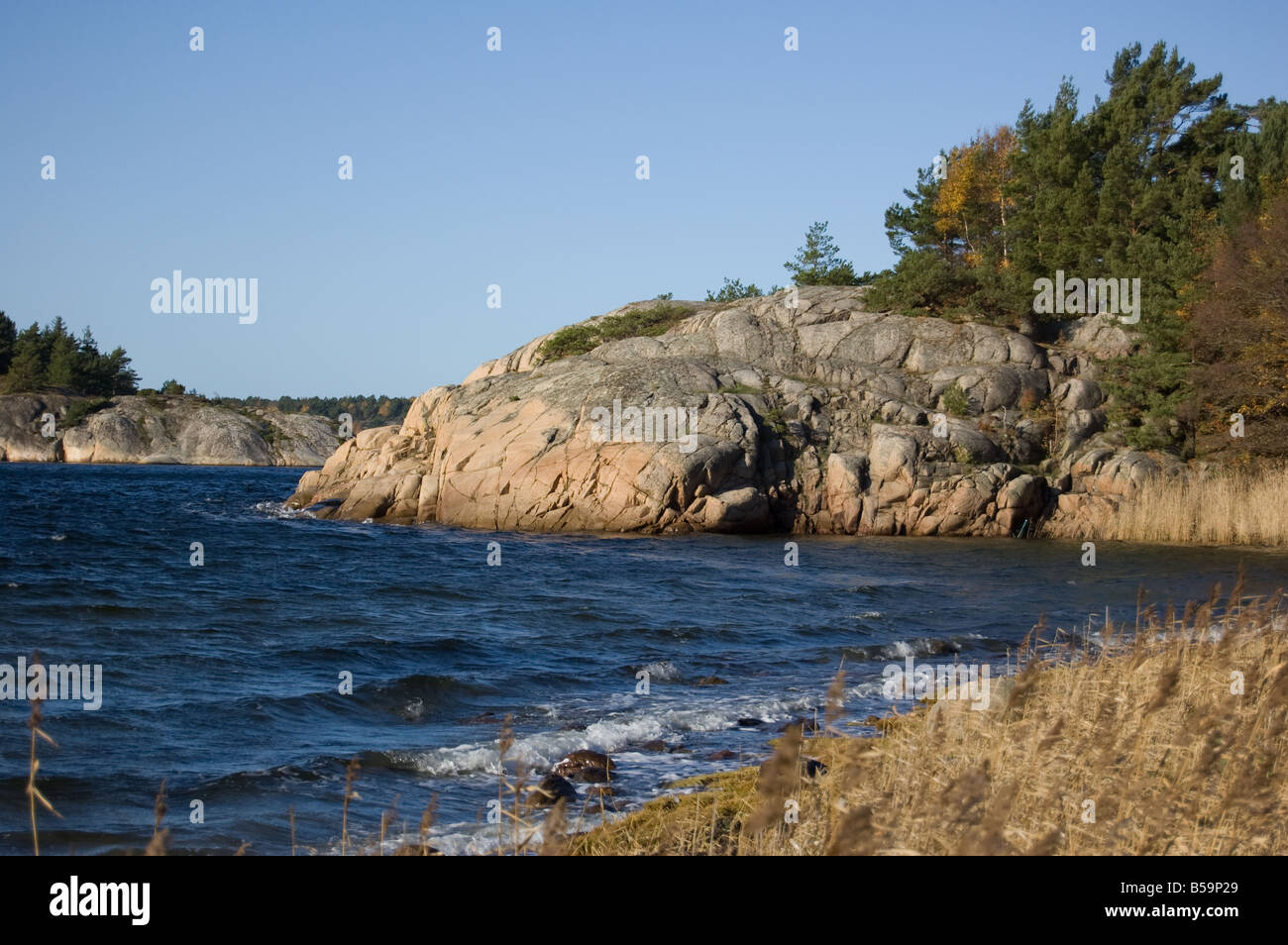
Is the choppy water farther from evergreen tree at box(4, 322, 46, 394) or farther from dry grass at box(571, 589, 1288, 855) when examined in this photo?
evergreen tree at box(4, 322, 46, 394)

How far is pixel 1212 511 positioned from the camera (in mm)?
29703

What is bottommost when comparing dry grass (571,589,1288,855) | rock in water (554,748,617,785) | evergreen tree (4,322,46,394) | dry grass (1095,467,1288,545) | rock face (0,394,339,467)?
rock in water (554,748,617,785)

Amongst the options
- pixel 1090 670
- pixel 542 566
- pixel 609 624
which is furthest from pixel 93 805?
pixel 542 566

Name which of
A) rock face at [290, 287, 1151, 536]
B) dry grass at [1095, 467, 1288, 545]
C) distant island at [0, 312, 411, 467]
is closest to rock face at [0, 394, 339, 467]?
distant island at [0, 312, 411, 467]

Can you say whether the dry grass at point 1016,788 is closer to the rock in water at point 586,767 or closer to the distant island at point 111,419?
the rock in water at point 586,767

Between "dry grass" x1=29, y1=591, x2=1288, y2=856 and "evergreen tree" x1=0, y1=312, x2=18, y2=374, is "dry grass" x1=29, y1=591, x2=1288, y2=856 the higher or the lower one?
the lower one

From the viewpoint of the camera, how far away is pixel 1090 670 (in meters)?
10.5

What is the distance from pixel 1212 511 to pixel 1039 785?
2673cm

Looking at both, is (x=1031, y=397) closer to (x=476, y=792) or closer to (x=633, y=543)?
(x=633, y=543)

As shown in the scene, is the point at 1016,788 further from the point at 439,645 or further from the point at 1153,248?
the point at 1153,248

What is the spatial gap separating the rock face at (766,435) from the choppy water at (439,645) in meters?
1.87

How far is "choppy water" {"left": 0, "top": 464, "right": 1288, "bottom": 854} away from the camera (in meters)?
9.90

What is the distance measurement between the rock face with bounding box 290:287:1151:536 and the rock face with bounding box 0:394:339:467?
60.2 meters
